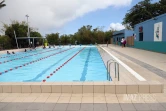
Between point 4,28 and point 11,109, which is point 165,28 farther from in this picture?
point 4,28

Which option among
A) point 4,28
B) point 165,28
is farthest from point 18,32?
point 165,28

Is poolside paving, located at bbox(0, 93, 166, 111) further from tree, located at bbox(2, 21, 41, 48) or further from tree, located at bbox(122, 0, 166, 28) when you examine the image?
tree, located at bbox(122, 0, 166, 28)

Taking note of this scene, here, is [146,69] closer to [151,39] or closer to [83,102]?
[83,102]

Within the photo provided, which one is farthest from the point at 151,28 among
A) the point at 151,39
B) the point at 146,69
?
the point at 146,69

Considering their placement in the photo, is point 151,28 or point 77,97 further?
point 151,28

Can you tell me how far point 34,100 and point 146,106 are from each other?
7.97 ft

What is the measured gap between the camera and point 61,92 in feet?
15.3

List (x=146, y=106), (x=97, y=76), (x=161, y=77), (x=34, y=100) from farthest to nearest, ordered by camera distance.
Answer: (x=97, y=76), (x=161, y=77), (x=34, y=100), (x=146, y=106)

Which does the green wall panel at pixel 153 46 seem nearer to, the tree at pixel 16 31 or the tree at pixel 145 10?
the tree at pixel 145 10

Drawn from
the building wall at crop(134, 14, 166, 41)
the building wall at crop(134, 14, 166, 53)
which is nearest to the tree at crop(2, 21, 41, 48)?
the building wall at crop(134, 14, 166, 53)

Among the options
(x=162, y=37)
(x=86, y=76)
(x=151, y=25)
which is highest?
(x=151, y=25)

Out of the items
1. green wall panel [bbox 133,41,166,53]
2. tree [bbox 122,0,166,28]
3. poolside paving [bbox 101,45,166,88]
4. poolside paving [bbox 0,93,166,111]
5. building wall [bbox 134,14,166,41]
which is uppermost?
tree [bbox 122,0,166,28]

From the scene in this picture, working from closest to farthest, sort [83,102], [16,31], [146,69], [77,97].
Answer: [83,102] < [77,97] < [146,69] < [16,31]

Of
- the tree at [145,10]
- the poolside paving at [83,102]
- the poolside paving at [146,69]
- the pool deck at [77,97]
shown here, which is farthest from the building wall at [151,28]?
the tree at [145,10]
